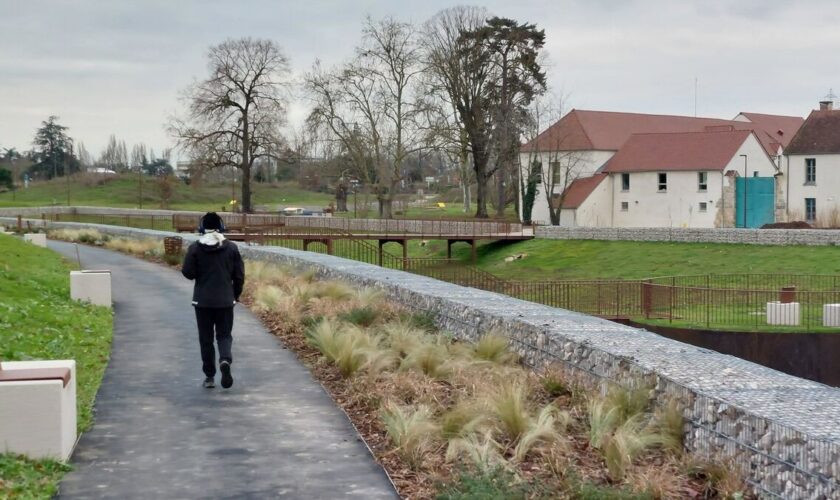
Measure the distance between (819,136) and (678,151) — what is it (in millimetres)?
8792

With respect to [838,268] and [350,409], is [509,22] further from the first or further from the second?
[350,409]

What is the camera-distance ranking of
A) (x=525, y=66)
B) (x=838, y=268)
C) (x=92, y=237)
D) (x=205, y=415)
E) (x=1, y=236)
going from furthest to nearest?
1. (x=525, y=66)
2. (x=92, y=237)
3. (x=838, y=268)
4. (x=1, y=236)
5. (x=205, y=415)

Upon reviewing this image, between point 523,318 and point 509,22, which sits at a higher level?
point 509,22

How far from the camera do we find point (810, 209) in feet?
213

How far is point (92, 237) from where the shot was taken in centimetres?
4834

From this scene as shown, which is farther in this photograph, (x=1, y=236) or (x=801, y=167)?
(x=801, y=167)

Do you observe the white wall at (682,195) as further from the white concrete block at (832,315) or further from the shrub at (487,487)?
the shrub at (487,487)

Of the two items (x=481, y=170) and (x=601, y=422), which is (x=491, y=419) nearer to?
(x=601, y=422)

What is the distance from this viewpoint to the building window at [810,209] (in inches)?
2546

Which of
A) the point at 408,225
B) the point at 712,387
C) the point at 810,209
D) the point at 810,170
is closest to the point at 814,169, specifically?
the point at 810,170

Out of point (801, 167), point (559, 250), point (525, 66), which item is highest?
point (525, 66)

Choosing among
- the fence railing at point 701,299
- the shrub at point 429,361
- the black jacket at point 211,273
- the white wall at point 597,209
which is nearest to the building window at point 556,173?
the white wall at point 597,209

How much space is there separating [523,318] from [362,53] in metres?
68.2

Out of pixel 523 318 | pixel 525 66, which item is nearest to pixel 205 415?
pixel 523 318
